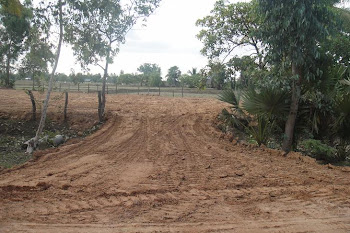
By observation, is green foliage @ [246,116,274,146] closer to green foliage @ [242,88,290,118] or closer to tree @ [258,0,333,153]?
green foliage @ [242,88,290,118]

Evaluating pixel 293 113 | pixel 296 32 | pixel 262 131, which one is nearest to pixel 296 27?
pixel 296 32

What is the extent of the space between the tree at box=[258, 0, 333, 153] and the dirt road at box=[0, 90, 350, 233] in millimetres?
2588

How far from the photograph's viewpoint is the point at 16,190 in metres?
5.50

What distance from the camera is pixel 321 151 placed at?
844 centimetres

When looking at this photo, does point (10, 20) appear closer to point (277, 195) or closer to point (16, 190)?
point (16, 190)

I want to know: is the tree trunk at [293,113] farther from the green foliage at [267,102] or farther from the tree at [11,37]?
the tree at [11,37]

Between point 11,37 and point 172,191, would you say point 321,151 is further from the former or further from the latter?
point 11,37

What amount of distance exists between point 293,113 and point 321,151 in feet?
4.60

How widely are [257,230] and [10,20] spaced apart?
2342 centimetres

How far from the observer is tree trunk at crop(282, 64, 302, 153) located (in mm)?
8782

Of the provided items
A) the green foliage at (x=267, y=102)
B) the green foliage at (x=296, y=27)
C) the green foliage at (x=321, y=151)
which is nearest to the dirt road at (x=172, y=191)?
the green foliage at (x=321, y=151)

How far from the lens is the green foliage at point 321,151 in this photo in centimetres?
833

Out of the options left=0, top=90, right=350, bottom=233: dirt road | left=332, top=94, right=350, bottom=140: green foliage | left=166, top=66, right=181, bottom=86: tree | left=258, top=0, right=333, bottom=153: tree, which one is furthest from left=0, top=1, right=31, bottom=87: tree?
left=166, top=66, right=181, bottom=86: tree

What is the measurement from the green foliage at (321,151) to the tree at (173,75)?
4890 centimetres
